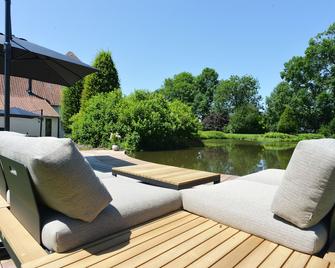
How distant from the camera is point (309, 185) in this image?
135 centimetres

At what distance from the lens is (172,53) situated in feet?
80.3

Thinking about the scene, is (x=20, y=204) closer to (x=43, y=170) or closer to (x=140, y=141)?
(x=43, y=170)

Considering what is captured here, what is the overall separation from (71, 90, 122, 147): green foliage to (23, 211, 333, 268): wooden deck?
9.53 metres

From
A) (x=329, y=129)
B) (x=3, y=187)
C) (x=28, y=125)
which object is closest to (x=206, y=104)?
(x=329, y=129)

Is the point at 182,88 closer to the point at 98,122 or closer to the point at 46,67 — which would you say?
the point at 98,122

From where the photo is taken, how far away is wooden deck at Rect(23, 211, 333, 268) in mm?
1244

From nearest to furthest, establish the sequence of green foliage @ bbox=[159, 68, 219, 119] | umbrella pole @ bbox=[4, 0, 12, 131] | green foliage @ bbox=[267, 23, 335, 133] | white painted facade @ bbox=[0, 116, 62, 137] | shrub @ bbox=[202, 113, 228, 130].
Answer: umbrella pole @ bbox=[4, 0, 12, 131], white painted facade @ bbox=[0, 116, 62, 137], green foliage @ bbox=[267, 23, 335, 133], shrub @ bbox=[202, 113, 228, 130], green foliage @ bbox=[159, 68, 219, 119]

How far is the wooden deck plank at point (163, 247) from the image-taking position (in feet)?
4.08

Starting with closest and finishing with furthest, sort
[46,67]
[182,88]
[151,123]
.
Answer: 1. [46,67]
2. [151,123]
3. [182,88]

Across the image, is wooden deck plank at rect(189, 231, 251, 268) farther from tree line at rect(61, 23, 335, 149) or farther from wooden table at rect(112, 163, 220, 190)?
tree line at rect(61, 23, 335, 149)

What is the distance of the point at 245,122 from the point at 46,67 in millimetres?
26861

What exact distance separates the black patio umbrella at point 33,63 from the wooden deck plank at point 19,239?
2.65 metres

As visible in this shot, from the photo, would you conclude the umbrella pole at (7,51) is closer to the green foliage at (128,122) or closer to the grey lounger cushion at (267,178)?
the grey lounger cushion at (267,178)

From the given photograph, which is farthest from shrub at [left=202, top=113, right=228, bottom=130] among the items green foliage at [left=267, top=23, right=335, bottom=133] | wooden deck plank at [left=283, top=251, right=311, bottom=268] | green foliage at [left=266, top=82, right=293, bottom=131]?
wooden deck plank at [left=283, top=251, right=311, bottom=268]
